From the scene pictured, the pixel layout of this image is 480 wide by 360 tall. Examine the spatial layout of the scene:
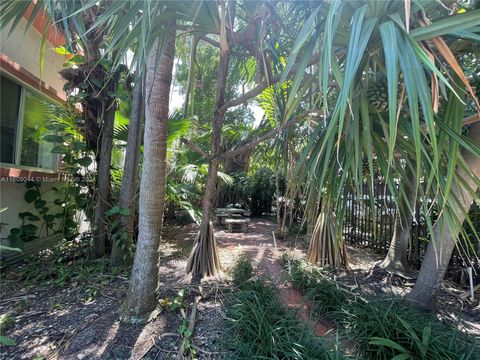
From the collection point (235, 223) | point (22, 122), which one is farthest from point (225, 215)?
A: point (22, 122)

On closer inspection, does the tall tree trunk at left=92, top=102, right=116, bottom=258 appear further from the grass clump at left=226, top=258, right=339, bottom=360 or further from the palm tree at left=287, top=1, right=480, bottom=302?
the palm tree at left=287, top=1, right=480, bottom=302

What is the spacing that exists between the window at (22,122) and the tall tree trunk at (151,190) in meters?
2.11

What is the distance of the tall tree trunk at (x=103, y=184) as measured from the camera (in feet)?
11.8

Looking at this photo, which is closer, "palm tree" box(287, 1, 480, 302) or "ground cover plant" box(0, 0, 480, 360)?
"palm tree" box(287, 1, 480, 302)

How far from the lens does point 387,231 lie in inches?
200

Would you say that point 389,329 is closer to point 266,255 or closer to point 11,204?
point 266,255

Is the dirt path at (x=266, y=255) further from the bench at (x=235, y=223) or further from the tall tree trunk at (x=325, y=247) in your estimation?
the tall tree trunk at (x=325, y=247)

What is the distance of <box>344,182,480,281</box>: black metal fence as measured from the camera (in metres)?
3.72

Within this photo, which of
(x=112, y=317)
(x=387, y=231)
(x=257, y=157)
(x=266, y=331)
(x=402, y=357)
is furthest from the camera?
(x=387, y=231)

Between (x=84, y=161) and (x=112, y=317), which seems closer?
(x=112, y=317)

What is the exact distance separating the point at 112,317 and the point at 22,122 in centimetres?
316

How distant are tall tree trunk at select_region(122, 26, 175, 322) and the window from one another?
2.11 m

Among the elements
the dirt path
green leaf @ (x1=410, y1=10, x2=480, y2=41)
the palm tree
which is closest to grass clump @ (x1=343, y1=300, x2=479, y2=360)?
the dirt path

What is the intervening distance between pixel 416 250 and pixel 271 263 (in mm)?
2527
